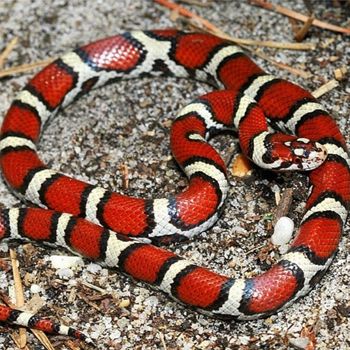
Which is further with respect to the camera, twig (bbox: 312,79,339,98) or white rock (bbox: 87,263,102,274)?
twig (bbox: 312,79,339,98)

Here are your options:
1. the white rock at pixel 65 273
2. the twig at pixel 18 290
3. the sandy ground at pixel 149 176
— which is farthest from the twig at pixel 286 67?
the twig at pixel 18 290

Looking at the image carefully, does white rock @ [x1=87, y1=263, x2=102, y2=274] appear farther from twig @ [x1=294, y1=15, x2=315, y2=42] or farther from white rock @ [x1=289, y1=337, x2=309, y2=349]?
twig @ [x1=294, y1=15, x2=315, y2=42]

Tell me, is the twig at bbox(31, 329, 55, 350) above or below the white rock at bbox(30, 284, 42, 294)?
below

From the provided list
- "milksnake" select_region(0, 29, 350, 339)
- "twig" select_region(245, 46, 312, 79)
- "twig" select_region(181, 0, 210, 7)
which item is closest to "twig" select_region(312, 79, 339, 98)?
"twig" select_region(245, 46, 312, 79)

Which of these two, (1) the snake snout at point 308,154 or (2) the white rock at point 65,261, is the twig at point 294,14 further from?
(2) the white rock at point 65,261

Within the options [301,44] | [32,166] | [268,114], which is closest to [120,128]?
[32,166]

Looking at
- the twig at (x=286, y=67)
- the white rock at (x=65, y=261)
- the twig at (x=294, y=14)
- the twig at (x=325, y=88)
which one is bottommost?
the white rock at (x=65, y=261)
